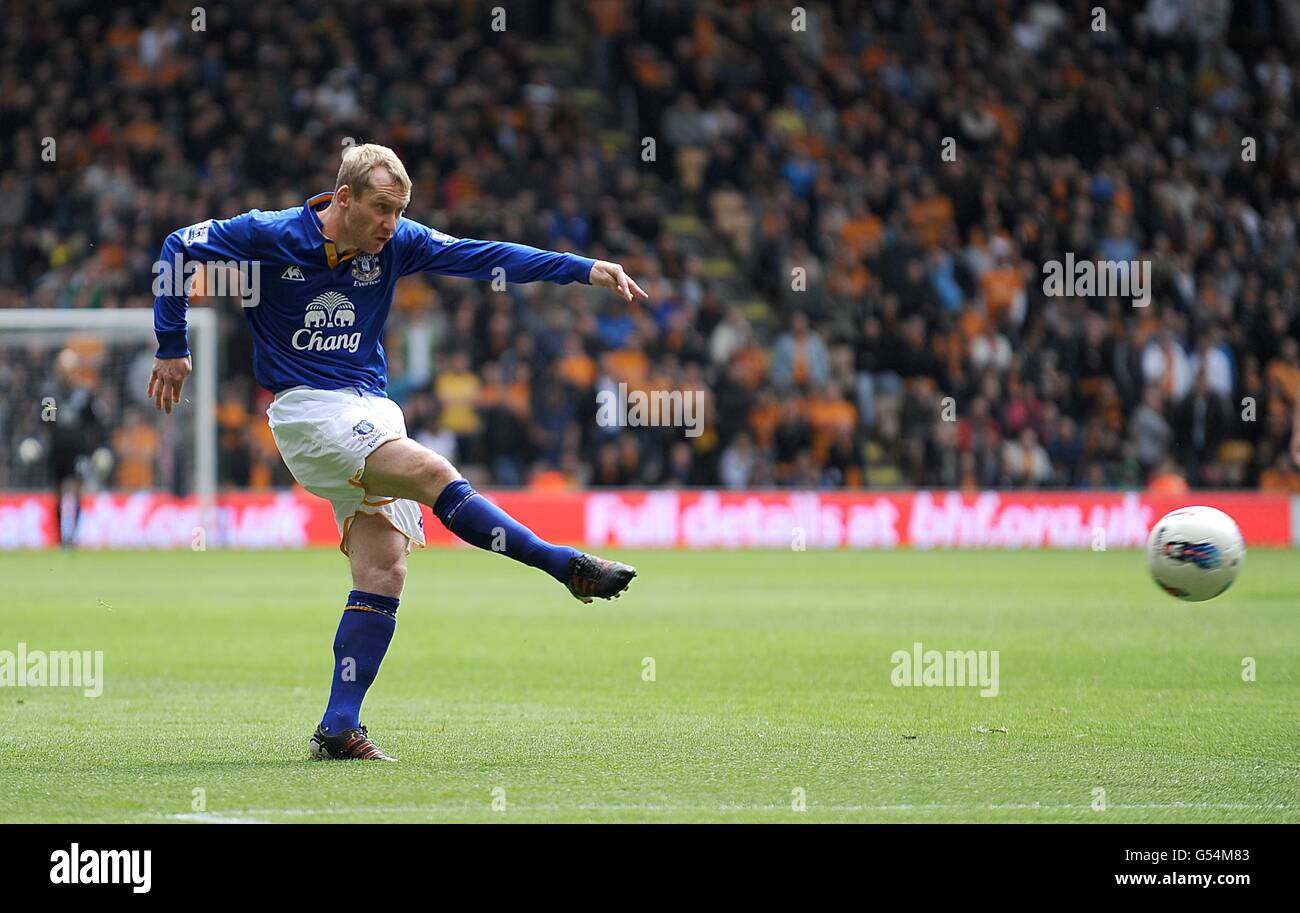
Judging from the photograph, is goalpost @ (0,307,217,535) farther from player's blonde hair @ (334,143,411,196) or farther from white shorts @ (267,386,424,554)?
player's blonde hair @ (334,143,411,196)

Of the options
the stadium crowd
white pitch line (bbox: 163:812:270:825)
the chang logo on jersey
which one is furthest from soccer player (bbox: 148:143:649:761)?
the stadium crowd

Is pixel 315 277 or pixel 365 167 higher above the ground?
pixel 365 167

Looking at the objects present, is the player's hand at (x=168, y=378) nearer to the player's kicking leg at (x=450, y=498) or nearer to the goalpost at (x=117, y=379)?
the player's kicking leg at (x=450, y=498)

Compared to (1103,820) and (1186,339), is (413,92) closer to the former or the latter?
(1186,339)

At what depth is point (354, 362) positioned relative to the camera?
24.3 ft

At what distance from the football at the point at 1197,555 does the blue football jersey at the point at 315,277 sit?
4.00m

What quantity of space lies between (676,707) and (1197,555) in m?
2.83

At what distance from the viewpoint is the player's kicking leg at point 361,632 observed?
7.22 m

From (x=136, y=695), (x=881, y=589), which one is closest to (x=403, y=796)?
(x=136, y=695)

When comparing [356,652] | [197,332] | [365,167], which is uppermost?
[197,332]

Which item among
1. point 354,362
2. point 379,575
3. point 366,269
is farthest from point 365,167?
point 379,575

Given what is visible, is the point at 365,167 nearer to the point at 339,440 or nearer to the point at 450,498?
the point at 339,440

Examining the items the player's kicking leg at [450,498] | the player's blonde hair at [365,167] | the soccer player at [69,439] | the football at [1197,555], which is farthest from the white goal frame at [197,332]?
the player's kicking leg at [450,498]

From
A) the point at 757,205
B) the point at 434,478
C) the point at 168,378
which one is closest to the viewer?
the point at 168,378
